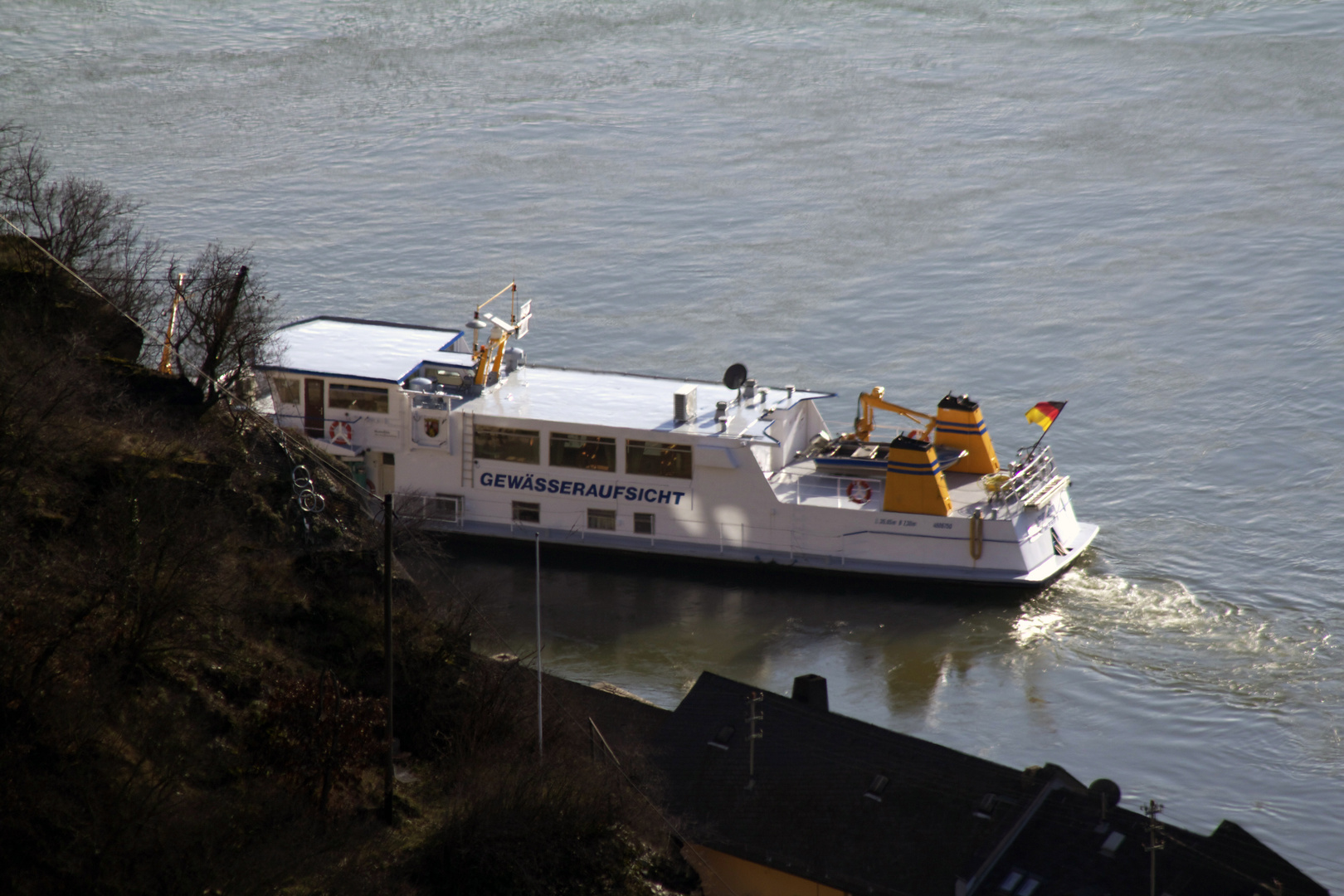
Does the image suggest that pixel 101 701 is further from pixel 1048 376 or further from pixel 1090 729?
pixel 1048 376

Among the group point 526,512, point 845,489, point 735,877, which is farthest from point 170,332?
point 735,877

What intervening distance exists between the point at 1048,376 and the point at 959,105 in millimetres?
30067

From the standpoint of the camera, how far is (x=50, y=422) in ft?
85.1

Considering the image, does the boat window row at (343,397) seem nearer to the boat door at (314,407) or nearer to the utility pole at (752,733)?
the boat door at (314,407)

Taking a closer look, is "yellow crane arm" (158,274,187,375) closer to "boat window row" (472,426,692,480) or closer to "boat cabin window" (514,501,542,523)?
"boat window row" (472,426,692,480)

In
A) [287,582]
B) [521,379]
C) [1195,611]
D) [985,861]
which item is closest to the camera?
[985,861]

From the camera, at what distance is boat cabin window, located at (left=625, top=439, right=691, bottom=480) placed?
39531 millimetres

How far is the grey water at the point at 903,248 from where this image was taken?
36312 mm

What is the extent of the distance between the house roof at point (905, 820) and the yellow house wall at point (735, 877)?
0.36 meters

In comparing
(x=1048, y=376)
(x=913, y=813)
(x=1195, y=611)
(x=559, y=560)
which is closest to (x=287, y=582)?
(x=913, y=813)

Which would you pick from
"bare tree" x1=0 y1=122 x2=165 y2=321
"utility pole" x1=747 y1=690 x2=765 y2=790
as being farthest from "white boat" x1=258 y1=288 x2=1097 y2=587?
"utility pole" x1=747 y1=690 x2=765 y2=790

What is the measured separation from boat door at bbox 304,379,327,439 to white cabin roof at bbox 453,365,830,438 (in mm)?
3534

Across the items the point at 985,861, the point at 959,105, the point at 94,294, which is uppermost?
the point at 959,105

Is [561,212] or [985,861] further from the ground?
[561,212]
